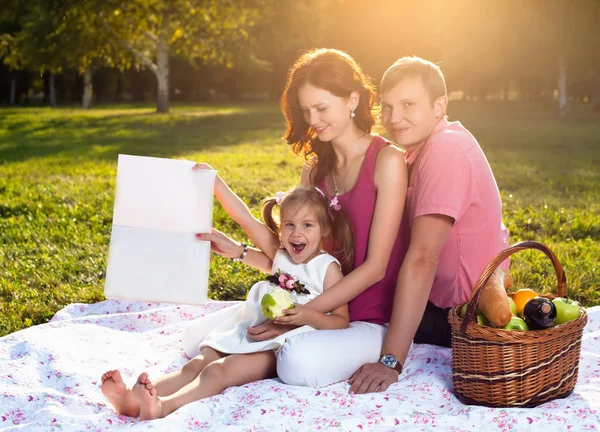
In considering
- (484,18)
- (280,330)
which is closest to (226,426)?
(280,330)

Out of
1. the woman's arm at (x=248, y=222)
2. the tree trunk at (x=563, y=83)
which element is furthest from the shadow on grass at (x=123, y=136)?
the tree trunk at (x=563, y=83)

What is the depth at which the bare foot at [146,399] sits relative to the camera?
314 cm

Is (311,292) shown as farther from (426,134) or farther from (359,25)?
(359,25)

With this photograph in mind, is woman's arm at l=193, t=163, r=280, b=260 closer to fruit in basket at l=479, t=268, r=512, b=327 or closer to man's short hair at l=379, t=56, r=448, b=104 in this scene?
man's short hair at l=379, t=56, r=448, b=104

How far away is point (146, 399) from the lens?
3.14 metres

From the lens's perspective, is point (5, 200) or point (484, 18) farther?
point (484, 18)

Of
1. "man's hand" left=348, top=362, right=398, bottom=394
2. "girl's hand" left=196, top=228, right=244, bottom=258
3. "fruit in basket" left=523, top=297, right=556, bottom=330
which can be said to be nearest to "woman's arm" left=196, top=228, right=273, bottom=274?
"girl's hand" left=196, top=228, right=244, bottom=258

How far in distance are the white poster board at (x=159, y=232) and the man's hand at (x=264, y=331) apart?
1.29ft

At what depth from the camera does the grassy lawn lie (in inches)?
221

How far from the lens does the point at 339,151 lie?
4.12 metres

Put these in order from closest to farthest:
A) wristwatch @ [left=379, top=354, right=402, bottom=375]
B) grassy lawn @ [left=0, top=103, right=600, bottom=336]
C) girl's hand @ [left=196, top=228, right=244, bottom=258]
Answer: wristwatch @ [left=379, top=354, right=402, bottom=375] → girl's hand @ [left=196, top=228, right=244, bottom=258] → grassy lawn @ [left=0, top=103, right=600, bottom=336]

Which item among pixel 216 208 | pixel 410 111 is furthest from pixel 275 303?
pixel 216 208

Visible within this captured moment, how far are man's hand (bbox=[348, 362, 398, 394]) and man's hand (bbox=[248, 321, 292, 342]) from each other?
1.39 ft

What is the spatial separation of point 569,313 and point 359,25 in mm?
30257
